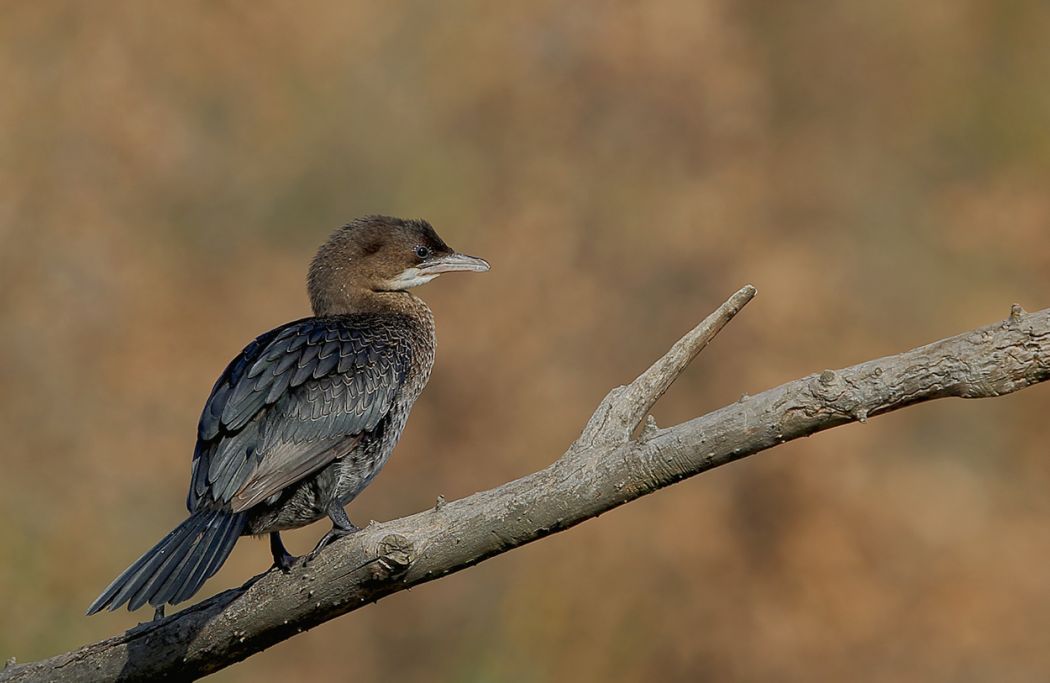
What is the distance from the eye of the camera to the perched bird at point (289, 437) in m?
4.29

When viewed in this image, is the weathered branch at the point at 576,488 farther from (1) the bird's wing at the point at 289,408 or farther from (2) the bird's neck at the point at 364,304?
(2) the bird's neck at the point at 364,304

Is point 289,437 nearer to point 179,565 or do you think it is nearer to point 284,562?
point 284,562

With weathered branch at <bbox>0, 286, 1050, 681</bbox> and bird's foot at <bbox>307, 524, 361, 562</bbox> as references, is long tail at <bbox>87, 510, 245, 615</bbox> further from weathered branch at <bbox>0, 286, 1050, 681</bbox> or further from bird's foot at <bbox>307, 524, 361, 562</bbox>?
bird's foot at <bbox>307, 524, 361, 562</bbox>

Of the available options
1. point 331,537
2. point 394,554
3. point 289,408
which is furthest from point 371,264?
point 394,554

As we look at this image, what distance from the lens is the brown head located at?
6004 millimetres

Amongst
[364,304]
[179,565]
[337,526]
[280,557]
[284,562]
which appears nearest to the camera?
[179,565]

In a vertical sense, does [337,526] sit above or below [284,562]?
above

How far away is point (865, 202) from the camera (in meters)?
12.4

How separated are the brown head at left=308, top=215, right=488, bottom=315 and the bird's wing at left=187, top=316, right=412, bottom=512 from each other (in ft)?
2.09

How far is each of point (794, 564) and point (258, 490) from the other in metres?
7.35

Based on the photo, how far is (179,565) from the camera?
4234 mm

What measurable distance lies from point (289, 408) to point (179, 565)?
81cm

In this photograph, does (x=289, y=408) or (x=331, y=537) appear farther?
(x=289, y=408)

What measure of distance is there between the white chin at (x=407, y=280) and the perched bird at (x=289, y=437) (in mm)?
244
